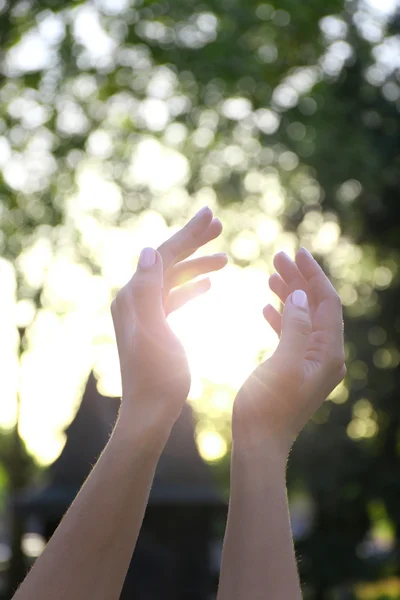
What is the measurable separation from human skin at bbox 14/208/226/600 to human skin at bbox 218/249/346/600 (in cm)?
14

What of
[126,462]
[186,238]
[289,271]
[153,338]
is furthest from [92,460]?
[126,462]

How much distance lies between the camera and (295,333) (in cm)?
138

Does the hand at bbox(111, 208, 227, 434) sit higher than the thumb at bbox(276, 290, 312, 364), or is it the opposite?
the hand at bbox(111, 208, 227, 434)

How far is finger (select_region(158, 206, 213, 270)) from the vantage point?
150cm

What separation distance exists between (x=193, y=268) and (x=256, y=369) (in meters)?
0.37

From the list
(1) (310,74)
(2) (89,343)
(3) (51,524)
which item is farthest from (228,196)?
(3) (51,524)

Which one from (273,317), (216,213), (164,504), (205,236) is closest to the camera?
(205,236)

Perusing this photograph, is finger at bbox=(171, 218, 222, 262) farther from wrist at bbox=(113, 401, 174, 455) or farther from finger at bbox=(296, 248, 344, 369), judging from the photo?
wrist at bbox=(113, 401, 174, 455)

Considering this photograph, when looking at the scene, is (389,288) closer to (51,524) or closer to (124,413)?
(51,524)

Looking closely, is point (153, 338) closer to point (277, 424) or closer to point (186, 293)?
point (277, 424)

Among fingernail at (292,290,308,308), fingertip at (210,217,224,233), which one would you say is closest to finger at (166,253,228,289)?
fingertip at (210,217,224,233)

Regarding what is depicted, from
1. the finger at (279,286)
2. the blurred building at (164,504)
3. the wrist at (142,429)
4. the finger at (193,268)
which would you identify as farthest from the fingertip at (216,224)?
the blurred building at (164,504)

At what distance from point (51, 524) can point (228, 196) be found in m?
9.52

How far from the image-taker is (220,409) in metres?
24.6
